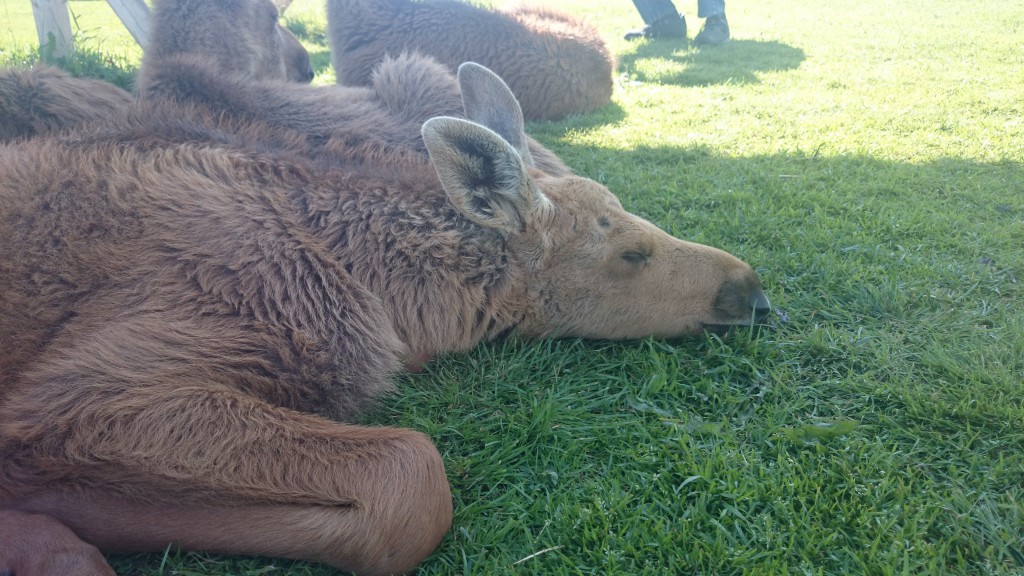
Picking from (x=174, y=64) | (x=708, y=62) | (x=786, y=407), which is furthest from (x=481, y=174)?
(x=708, y=62)

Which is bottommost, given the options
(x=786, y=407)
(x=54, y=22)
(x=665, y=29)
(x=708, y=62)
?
(x=786, y=407)

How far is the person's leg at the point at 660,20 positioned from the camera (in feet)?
38.3

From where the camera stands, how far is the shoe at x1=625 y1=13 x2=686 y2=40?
1173 centimetres

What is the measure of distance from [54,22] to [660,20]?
8665 mm

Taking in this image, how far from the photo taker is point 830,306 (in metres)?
3.39

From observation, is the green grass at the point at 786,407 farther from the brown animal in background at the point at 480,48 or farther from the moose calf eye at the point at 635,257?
the brown animal in background at the point at 480,48

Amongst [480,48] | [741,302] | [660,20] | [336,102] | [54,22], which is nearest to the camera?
[741,302]

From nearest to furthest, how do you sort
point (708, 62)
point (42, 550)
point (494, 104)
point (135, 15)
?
point (42, 550) → point (494, 104) → point (135, 15) → point (708, 62)

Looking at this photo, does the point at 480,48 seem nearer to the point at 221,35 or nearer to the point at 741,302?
the point at 221,35

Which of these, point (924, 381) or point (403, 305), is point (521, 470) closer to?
point (403, 305)

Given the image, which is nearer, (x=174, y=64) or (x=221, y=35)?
(x=174, y=64)

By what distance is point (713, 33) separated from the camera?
11375 millimetres

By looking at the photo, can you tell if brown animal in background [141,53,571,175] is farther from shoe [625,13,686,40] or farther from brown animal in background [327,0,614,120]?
shoe [625,13,686,40]

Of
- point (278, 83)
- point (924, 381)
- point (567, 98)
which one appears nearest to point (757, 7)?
point (567, 98)
